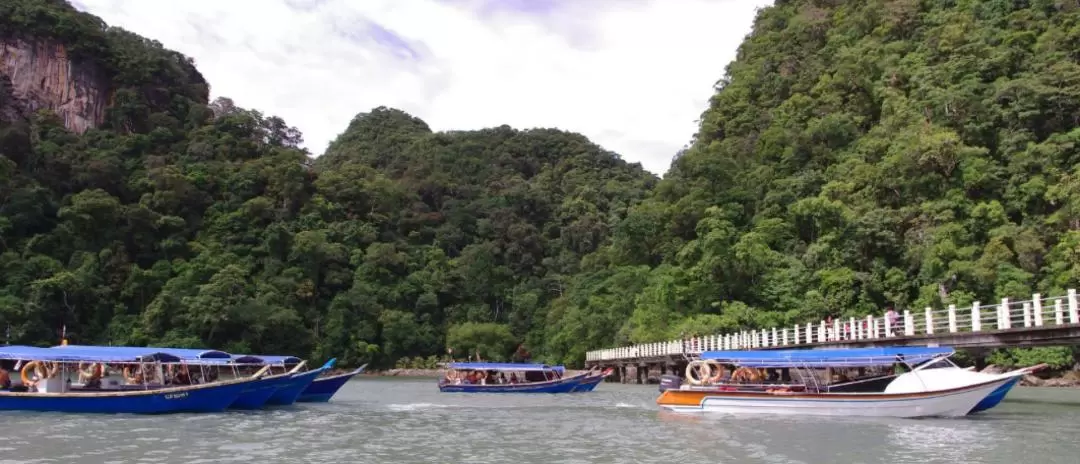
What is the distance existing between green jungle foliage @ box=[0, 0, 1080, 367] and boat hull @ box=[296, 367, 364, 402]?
22.2 meters

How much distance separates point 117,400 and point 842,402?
1933cm

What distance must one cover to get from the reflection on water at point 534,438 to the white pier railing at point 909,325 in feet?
9.19

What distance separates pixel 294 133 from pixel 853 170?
274 ft

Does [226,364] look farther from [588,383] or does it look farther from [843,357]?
[588,383]

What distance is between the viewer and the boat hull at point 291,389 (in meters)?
26.4

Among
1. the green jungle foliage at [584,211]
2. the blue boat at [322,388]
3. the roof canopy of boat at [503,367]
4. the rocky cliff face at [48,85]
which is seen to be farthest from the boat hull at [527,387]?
the rocky cliff face at [48,85]

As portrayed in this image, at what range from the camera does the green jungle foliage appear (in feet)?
145

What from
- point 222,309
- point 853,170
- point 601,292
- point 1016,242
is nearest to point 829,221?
point 853,170

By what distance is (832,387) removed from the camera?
23469 mm

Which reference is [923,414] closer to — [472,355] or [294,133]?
[472,355]

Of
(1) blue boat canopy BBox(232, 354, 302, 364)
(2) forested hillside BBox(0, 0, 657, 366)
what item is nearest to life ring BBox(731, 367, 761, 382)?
(1) blue boat canopy BBox(232, 354, 302, 364)

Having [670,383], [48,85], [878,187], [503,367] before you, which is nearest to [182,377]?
[670,383]

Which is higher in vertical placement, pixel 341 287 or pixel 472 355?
pixel 341 287

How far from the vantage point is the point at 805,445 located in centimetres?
1642
